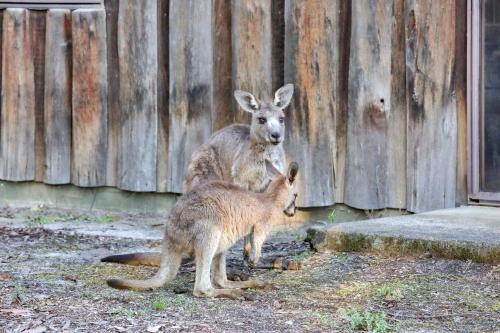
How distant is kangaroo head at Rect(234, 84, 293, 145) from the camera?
8578 mm

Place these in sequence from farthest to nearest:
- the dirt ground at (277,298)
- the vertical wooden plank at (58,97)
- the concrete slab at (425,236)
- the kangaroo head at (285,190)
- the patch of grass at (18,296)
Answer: the vertical wooden plank at (58,97)
the concrete slab at (425,236)
the kangaroo head at (285,190)
the patch of grass at (18,296)
the dirt ground at (277,298)

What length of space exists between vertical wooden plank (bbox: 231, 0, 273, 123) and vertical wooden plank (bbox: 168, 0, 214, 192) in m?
0.35

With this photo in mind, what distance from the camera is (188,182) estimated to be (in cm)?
870

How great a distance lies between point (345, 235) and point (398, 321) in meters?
1.96

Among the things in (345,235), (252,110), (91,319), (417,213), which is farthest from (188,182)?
(91,319)

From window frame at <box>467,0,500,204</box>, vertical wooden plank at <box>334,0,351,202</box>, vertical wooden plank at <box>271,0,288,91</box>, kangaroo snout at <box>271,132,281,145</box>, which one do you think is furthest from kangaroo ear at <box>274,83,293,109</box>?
window frame at <box>467,0,500,204</box>

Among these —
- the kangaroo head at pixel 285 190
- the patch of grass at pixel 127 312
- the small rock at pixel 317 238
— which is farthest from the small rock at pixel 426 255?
the patch of grass at pixel 127 312

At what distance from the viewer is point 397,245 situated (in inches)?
304

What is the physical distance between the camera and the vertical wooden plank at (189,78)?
401 inches

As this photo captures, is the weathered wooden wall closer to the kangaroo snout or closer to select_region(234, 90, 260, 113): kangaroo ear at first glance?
select_region(234, 90, 260, 113): kangaroo ear

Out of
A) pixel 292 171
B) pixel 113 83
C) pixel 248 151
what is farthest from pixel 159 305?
pixel 113 83

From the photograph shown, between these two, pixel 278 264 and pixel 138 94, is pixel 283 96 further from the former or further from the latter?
pixel 138 94

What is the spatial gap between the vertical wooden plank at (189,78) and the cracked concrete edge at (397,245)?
2469mm

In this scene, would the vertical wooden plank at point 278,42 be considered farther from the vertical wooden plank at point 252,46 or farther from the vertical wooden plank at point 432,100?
the vertical wooden plank at point 432,100
